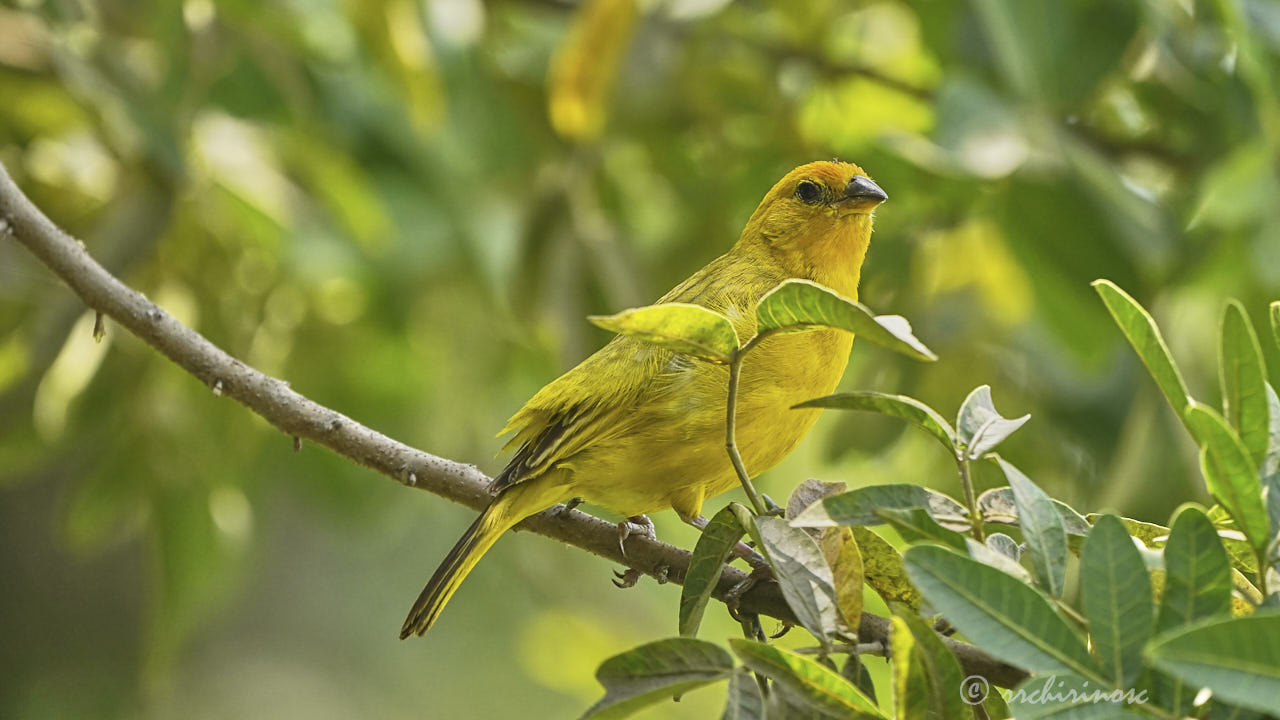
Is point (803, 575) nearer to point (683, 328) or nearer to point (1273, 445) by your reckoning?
point (683, 328)

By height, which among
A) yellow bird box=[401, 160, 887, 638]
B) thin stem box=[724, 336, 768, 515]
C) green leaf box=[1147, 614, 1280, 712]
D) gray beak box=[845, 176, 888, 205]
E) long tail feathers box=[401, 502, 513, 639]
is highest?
green leaf box=[1147, 614, 1280, 712]

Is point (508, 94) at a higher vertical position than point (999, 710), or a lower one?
lower

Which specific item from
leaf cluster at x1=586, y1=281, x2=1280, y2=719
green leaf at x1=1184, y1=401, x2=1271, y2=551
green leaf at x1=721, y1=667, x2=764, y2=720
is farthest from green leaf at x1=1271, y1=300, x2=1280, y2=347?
green leaf at x1=721, y1=667, x2=764, y2=720

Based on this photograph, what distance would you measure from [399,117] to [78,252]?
7.26 feet

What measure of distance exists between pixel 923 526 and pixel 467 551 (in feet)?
3.64

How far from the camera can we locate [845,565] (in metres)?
1.48

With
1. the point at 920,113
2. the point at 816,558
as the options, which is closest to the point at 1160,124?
the point at 920,113

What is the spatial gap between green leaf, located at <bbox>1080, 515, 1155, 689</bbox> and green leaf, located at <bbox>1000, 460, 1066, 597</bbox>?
11cm

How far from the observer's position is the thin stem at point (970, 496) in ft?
4.55

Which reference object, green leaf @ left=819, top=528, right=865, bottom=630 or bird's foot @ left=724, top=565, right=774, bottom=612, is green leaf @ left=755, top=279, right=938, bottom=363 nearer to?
green leaf @ left=819, top=528, right=865, bottom=630

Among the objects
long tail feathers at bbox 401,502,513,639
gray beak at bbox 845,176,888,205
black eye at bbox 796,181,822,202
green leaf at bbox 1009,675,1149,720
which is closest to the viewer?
green leaf at bbox 1009,675,1149,720

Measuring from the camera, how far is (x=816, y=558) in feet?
4.60

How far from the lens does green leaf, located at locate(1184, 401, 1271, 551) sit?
117cm

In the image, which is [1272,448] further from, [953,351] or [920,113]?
[920,113]
